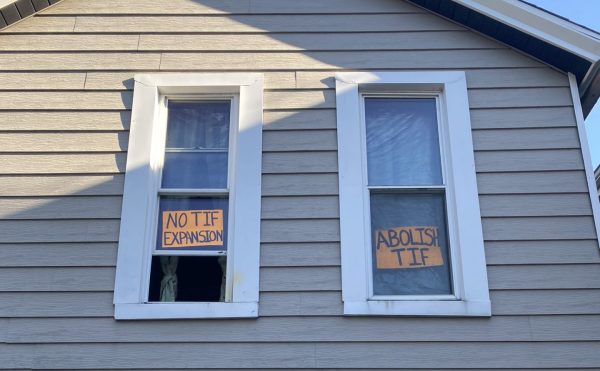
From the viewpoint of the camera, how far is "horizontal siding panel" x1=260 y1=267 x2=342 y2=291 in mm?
4371

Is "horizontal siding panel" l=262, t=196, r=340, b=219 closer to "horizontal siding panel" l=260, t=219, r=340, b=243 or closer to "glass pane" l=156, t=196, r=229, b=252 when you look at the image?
"horizontal siding panel" l=260, t=219, r=340, b=243

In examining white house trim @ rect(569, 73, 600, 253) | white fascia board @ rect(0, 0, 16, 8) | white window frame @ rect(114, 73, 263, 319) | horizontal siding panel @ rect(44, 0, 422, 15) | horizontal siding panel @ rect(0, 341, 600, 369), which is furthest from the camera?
horizontal siding panel @ rect(44, 0, 422, 15)

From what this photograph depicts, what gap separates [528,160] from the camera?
15.5 ft

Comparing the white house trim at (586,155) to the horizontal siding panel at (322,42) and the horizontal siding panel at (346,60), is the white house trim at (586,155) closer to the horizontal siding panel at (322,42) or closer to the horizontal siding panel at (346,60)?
the horizontal siding panel at (346,60)

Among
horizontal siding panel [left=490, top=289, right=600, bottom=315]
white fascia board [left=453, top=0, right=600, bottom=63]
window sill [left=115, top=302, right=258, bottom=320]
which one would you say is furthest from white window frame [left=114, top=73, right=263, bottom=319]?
white fascia board [left=453, top=0, right=600, bottom=63]

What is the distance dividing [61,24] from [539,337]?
402 centimetres

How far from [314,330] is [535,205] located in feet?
5.51

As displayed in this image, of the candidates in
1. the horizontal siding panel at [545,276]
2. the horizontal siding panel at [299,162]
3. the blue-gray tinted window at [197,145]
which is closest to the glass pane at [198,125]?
the blue-gray tinted window at [197,145]

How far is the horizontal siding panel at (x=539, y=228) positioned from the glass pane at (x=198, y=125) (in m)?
1.92

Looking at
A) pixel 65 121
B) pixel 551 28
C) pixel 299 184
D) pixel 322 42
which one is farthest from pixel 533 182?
pixel 65 121

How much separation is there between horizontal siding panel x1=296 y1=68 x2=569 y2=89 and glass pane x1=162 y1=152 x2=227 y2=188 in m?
0.82

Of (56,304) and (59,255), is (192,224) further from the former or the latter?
(56,304)

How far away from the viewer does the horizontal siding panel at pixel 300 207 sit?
4.58 meters

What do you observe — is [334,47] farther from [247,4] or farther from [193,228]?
[193,228]
